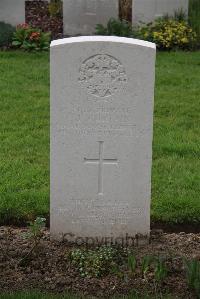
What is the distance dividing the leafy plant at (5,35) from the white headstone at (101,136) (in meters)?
6.93

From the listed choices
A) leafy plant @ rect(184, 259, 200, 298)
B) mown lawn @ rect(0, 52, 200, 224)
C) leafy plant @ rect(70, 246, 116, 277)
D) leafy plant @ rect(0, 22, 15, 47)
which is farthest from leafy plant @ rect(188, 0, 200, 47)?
leafy plant @ rect(184, 259, 200, 298)

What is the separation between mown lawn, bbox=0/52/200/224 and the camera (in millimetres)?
6000

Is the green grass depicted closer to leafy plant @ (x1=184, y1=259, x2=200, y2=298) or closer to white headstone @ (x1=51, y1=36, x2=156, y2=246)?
leafy plant @ (x1=184, y1=259, x2=200, y2=298)

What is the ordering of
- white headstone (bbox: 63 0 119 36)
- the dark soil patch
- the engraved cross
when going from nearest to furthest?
the dark soil patch → the engraved cross → white headstone (bbox: 63 0 119 36)

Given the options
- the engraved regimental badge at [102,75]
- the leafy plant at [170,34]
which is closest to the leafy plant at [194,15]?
the leafy plant at [170,34]

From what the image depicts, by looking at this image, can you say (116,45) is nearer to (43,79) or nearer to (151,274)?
(151,274)

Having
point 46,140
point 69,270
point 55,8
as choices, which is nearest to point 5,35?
point 55,8

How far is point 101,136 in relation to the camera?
514 cm

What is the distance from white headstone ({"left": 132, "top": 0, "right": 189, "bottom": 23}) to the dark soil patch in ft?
24.1

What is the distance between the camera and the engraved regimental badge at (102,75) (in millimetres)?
4992

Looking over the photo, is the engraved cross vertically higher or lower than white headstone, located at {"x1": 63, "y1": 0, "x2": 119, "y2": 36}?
lower

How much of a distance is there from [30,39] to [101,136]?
6733 millimetres

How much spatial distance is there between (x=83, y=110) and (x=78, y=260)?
3.51 ft

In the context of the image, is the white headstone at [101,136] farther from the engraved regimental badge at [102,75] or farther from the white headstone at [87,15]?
the white headstone at [87,15]
